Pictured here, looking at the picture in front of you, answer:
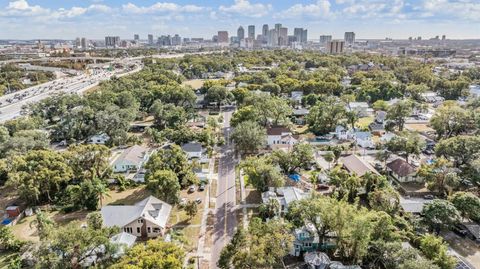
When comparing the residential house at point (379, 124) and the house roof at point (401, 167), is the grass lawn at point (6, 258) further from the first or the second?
the residential house at point (379, 124)

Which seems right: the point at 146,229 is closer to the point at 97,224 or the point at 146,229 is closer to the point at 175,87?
the point at 97,224

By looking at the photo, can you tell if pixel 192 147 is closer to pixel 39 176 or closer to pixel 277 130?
pixel 277 130

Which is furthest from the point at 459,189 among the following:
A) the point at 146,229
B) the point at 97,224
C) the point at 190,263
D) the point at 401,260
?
→ the point at 97,224

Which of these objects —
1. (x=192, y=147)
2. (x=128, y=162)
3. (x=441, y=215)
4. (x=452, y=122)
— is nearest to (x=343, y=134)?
(x=452, y=122)

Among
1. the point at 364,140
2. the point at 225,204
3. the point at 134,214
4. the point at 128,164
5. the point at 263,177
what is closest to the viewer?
the point at 134,214

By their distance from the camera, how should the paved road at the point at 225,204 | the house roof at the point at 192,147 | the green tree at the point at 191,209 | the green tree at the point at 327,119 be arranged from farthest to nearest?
the green tree at the point at 327,119, the house roof at the point at 192,147, the green tree at the point at 191,209, the paved road at the point at 225,204

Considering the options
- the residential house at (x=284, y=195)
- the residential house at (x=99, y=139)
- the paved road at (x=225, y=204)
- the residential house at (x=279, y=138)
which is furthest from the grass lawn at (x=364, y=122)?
the residential house at (x=99, y=139)

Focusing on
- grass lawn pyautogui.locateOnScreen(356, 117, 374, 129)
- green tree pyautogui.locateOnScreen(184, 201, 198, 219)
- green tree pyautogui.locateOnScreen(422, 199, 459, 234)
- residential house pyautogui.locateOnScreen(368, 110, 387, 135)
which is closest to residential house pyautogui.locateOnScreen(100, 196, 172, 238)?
green tree pyautogui.locateOnScreen(184, 201, 198, 219)
